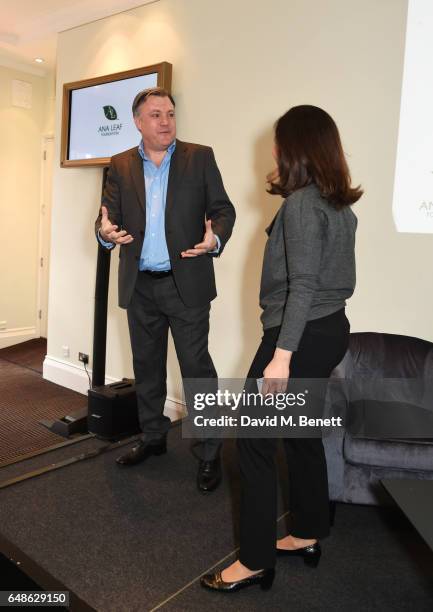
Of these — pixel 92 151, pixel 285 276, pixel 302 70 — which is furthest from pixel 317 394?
pixel 92 151

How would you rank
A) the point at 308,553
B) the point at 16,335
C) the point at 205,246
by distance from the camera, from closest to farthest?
the point at 308,553
the point at 205,246
the point at 16,335

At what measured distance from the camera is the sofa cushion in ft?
5.82

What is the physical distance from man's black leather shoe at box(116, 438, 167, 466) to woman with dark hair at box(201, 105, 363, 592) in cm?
88

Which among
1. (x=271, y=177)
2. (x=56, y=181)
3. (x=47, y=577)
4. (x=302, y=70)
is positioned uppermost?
(x=302, y=70)

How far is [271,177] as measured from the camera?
4.57 ft

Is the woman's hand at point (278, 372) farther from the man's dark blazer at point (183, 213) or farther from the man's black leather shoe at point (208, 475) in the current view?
the man's black leather shoe at point (208, 475)

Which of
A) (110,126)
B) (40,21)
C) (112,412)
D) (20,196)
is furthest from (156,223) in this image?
(20,196)

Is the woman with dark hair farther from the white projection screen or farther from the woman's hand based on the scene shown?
the white projection screen

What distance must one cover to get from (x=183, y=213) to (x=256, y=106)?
3.00 ft

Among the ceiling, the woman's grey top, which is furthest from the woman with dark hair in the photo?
the ceiling

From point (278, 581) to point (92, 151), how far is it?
2.79 meters

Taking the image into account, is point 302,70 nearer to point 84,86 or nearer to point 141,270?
point 141,270

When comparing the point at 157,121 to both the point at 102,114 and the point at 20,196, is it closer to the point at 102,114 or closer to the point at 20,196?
the point at 102,114

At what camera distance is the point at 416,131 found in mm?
2129
